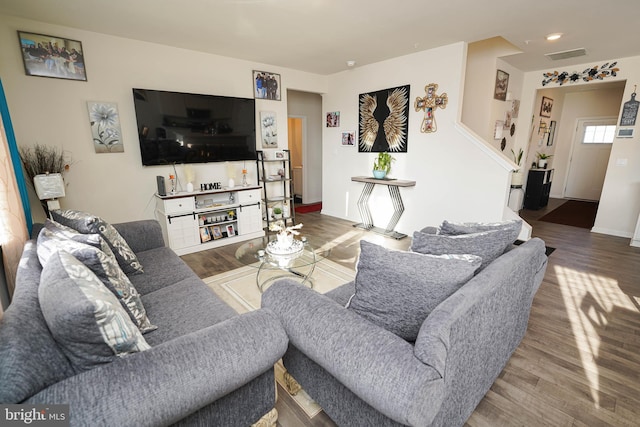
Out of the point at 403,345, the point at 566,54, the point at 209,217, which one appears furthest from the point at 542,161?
the point at 403,345

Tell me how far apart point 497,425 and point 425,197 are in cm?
325

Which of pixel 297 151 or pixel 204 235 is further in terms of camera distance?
pixel 297 151

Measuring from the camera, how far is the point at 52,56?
122 inches

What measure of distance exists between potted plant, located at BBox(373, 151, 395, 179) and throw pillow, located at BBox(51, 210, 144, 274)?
351 centimetres

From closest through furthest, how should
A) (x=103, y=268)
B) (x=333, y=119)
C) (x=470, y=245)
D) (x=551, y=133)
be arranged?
(x=103, y=268), (x=470, y=245), (x=333, y=119), (x=551, y=133)

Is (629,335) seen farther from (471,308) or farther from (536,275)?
(471,308)

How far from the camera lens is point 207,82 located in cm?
415

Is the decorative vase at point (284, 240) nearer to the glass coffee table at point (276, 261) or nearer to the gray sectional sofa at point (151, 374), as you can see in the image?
the glass coffee table at point (276, 261)

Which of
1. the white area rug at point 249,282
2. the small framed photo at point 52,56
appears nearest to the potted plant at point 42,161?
the small framed photo at point 52,56

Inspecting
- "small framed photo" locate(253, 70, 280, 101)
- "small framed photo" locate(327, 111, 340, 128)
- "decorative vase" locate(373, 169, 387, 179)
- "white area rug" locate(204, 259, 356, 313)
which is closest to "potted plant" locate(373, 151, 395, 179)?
"decorative vase" locate(373, 169, 387, 179)

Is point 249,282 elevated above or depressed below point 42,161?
below

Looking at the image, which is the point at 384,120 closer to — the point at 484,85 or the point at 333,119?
the point at 333,119

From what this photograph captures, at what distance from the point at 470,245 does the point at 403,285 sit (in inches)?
23.7
